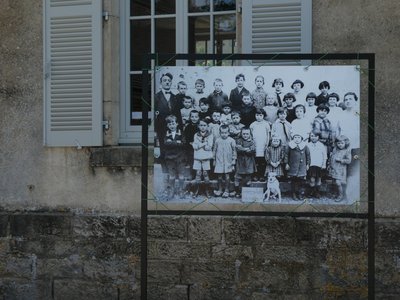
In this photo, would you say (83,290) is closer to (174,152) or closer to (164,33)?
(174,152)

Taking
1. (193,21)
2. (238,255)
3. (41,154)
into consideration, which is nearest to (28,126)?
(41,154)

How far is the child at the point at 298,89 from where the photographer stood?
13.7 ft

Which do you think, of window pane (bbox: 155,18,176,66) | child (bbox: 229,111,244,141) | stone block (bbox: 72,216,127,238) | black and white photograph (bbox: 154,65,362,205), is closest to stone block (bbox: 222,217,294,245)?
stone block (bbox: 72,216,127,238)

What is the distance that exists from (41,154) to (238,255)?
2207 mm

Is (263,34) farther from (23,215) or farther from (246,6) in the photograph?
(23,215)

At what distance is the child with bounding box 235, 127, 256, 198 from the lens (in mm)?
4203

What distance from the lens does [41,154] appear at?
5.95 metres

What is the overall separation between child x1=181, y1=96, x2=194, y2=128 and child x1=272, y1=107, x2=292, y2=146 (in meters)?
0.61

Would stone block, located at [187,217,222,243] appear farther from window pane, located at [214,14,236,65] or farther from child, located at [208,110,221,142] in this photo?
window pane, located at [214,14,236,65]

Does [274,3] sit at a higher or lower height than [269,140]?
higher

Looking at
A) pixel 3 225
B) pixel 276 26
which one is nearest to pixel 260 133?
pixel 276 26

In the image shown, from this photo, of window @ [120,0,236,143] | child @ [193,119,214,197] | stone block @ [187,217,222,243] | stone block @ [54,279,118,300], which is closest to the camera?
child @ [193,119,214,197]

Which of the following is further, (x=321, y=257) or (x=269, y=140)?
(x=321, y=257)

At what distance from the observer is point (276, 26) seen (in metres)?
5.41
